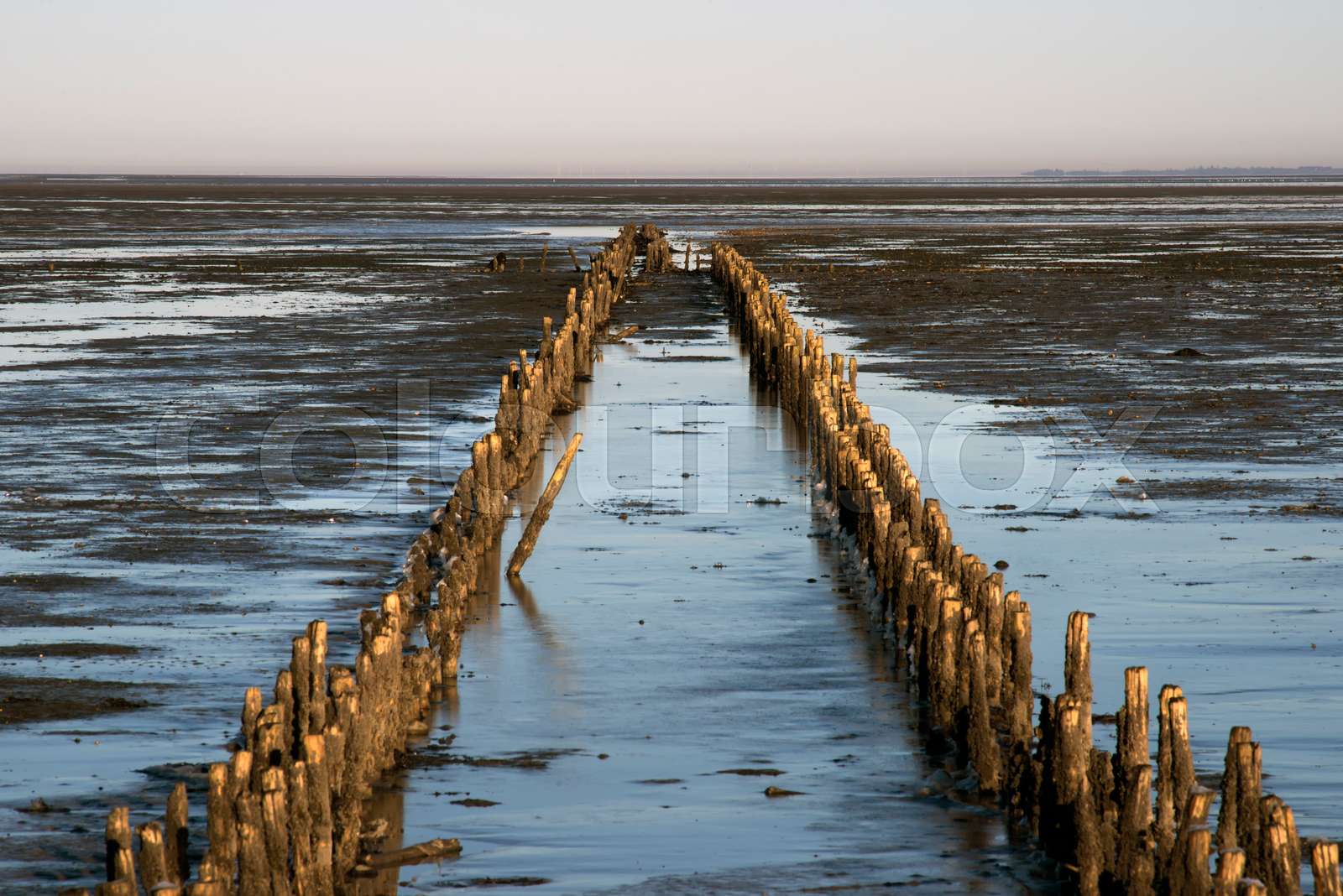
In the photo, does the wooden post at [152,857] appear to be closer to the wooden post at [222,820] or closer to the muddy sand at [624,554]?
the wooden post at [222,820]

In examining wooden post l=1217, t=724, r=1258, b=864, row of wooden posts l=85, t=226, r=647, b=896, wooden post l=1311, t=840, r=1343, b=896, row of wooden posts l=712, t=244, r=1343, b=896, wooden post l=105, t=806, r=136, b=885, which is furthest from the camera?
wooden post l=1217, t=724, r=1258, b=864

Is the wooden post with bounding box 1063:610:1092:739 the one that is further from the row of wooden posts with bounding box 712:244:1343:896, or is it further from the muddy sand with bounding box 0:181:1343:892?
the muddy sand with bounding box 0:181:1343:892

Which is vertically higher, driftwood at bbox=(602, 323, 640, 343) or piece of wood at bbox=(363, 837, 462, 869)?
driftwood at bbox=(602, 323, 640, 343)

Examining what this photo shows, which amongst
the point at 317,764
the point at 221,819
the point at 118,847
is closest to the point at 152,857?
the point at 118,847

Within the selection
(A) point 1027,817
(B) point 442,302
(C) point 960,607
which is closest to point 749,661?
(C) point 960,607

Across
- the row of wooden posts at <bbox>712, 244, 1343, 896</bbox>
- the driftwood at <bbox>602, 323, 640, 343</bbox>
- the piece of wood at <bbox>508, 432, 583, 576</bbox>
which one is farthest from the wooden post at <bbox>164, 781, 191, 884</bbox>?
the driftwood at <bbox>602, 323, 640, 343</bbox>

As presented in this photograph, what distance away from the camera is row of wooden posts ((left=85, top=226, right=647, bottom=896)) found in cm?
589

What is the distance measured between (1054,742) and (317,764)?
314cm

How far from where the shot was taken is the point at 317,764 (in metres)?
6.57

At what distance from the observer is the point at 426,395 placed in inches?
900

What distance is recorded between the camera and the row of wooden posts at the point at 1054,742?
572 centimetres

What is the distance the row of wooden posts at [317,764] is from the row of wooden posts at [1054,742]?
9.00ft

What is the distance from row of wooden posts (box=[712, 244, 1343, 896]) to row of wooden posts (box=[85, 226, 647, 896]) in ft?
9.00

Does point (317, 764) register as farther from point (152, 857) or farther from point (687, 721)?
point (687, 721)
